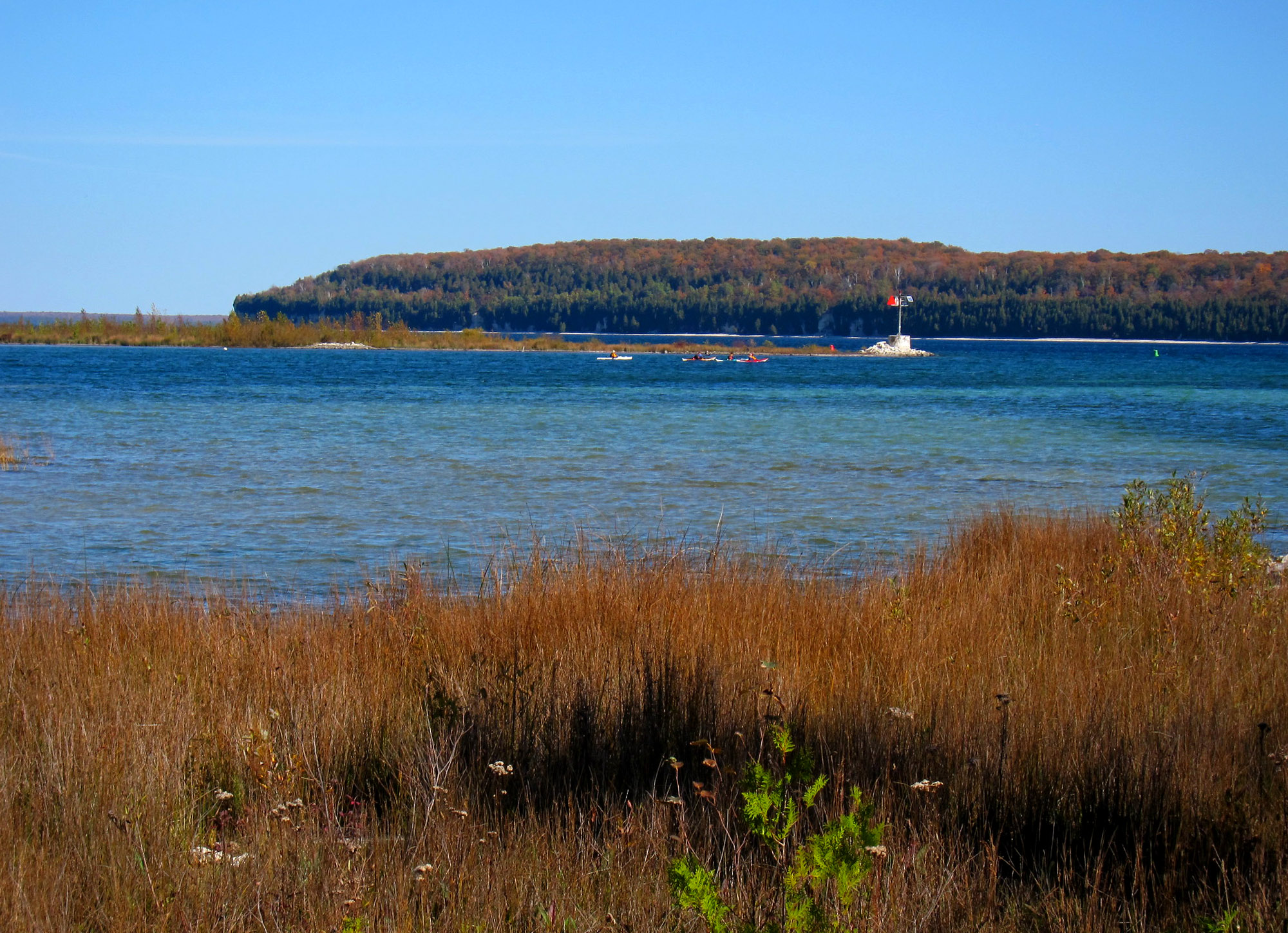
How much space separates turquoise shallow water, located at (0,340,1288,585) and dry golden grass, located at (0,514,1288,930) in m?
2.68

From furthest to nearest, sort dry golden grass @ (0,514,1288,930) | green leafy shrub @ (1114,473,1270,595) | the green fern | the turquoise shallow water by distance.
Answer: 1. the turquoise shallow water
2. green leafy shrub @ (1114,473,1270,595)
3. dry golden grass @ (0,514,1288,930)
4. the green fern

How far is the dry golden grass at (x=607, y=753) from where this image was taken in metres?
2.90

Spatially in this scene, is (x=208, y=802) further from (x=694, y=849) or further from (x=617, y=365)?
(x=617, y=365)

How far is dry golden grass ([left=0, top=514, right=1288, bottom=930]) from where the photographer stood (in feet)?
9.52

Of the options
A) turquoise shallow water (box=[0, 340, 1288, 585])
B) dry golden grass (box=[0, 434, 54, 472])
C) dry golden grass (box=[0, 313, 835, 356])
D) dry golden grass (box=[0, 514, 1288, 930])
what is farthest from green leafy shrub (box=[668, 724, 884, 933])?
dry golden grass (box=[0, 313, 835, 356])

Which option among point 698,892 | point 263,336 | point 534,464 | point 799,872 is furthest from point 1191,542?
point 263,336

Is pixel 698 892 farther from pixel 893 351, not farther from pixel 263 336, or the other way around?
pixel 263 336

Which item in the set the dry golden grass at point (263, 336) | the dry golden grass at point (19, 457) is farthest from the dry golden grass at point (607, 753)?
the dry golden grass at point (263, 336)

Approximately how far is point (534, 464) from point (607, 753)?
16.9 metres

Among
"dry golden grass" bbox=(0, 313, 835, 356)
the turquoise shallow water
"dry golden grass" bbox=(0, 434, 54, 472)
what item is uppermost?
"dry golden grass" bbox=(0, 313, 835, 356)

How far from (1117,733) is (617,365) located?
9139 centimetres

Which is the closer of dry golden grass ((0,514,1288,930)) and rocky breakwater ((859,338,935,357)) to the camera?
dry golden grass ((0,514,1288,930))

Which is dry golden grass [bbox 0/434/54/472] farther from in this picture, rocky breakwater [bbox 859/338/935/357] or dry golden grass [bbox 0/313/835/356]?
rocky breakwater [bbox 859/338/935/357]

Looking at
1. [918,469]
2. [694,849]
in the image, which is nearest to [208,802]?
[694,849]
